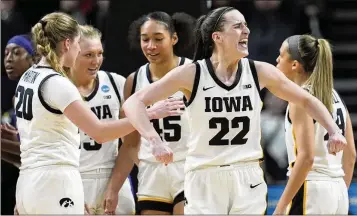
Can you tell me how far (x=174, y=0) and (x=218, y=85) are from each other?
2.19 meters

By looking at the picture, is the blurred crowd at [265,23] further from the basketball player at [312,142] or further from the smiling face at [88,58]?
the basketball player at [312,142]

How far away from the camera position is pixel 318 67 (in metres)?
6.32

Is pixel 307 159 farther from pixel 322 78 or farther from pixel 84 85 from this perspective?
pixel 84 85

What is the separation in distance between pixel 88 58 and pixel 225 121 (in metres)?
1.55

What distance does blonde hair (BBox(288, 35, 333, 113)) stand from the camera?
6.20 meters

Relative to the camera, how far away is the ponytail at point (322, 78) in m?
6.20

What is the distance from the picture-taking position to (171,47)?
6.78m

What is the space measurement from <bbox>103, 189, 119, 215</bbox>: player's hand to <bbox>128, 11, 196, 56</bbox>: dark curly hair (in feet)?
4.38

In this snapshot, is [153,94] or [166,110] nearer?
[166,110]

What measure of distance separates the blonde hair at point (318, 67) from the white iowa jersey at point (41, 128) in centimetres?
182

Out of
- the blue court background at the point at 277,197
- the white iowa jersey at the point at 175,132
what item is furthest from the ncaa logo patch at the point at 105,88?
the blue court background at the point at 277,197

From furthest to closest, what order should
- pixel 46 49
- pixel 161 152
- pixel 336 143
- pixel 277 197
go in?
pixel 277 197 → pixel 46 49 → pixel 336 143 → pixel 161 152

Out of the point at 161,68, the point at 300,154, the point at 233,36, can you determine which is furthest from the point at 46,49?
the point at 300,154

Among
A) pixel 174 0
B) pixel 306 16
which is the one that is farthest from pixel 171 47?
pixel 306 16
